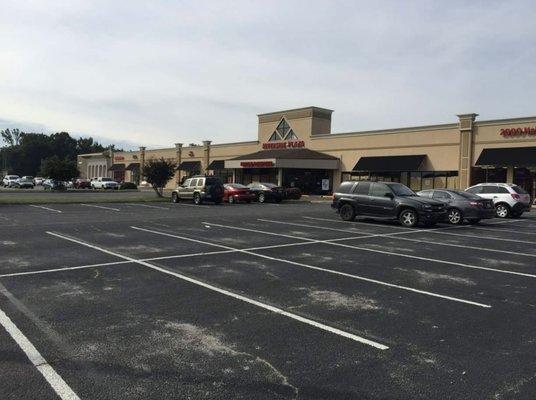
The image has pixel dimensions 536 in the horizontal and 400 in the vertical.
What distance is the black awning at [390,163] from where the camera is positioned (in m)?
36.6

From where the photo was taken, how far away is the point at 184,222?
17.9 m

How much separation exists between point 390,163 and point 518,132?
9314 millimetres

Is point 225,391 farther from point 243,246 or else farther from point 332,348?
point 243,246

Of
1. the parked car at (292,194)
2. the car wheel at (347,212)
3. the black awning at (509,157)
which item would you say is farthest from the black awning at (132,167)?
the car wheel at (347,212)

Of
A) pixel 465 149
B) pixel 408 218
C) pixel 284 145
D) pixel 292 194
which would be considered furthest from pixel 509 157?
pixel 284 145

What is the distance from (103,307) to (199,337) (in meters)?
1.75

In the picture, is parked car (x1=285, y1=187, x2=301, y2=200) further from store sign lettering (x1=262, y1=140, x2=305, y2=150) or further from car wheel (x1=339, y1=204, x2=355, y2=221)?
car wheel (x1=339, y1=204, x2=355, y2=221)

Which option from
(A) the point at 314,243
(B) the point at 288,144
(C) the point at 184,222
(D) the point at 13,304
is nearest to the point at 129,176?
(B) the point at 288,144

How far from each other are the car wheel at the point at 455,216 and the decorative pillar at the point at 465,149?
1612 centimetres

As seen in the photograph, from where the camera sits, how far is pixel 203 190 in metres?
30.5

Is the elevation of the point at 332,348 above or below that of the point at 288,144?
below

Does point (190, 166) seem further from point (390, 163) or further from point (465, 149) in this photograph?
point (465, 149)

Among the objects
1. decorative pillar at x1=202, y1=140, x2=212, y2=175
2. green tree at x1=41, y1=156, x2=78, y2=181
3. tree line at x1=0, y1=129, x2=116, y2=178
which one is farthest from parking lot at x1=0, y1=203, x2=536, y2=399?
tree line at x1=0, y1=129, x2=116, y2=178

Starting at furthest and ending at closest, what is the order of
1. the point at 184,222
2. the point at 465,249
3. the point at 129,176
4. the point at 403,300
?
the point at 129,176
the point at 184,222
the point at 465,249
the point at 403,300
